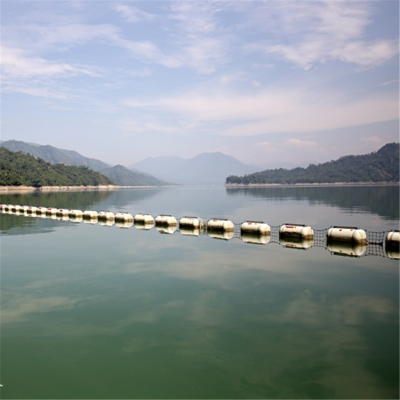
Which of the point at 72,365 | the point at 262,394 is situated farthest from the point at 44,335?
the point at 262,394

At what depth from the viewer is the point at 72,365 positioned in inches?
581

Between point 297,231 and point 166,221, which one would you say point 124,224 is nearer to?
point 166,221

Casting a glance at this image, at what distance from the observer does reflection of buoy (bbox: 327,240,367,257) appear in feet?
121

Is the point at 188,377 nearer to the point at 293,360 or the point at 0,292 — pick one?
the point at 293,360

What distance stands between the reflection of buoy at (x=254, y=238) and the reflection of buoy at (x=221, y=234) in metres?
1.77

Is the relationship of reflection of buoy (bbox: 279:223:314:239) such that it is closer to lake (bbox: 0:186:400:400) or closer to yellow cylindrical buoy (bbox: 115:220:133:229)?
lake (bbox: 0:186:400:400)

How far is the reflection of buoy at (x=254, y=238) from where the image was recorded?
147 ft

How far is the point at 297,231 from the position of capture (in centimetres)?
4516

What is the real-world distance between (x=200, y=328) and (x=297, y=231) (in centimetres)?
3005

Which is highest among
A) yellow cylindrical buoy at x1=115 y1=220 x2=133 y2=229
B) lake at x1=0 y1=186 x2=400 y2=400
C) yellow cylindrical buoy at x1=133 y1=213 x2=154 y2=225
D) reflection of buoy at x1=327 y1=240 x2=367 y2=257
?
yellow cylindrical buoy at x1=133 y1=213 x2=154 y2=225

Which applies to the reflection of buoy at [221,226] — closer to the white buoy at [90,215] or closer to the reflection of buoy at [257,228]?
the reflection of buoy at [257,228]

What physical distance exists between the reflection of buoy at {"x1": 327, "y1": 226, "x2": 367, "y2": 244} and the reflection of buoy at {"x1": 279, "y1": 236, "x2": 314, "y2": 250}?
2797 mm

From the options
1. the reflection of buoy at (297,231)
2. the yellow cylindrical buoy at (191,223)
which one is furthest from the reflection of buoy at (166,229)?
the reflection of buoy at (297,231)

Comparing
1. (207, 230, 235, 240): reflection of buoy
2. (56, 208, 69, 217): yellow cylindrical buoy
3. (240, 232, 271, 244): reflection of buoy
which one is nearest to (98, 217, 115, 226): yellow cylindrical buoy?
(56, 208, 69, 217): yellow cylindrical buoy
